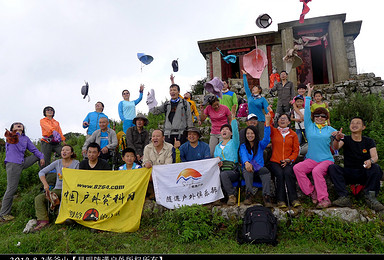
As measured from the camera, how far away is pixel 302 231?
13.5 feet

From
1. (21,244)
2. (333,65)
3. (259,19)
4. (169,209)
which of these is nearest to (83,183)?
(21,244)

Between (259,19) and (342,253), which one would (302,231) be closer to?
(342,253)

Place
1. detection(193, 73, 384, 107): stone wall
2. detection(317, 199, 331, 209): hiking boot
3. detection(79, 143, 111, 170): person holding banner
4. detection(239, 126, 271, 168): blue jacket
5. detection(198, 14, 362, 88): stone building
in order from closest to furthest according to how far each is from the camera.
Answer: detection(317, 199, 331, 209): hiking boot < detection(239, 126, 271, 168): blue jacket < detection(79, 143, 111, 170): person holding banner < detection(193, 73, 384, 107): stone wall < detection(198, 14, 362, 88): stone building

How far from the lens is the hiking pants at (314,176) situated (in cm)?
445

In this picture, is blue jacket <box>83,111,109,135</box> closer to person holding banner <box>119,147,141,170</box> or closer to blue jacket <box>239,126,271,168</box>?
person holding banner <box>119,147,141,170</box>

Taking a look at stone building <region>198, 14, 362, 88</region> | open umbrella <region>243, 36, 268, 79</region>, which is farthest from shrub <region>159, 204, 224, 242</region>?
stone building <region>198, 14, 362, 88</region>

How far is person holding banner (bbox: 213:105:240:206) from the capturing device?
4812 millimetres

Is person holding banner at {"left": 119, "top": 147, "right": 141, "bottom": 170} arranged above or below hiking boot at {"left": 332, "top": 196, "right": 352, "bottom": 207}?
above

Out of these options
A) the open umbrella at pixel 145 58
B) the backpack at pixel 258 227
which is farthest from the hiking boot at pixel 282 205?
the open umbrella at pixel 145 58

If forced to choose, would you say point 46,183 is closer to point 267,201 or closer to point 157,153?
point 157,153

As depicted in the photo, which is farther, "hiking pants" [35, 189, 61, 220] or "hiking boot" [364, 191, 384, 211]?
"hiking pants" [35, 189, 61, 220]

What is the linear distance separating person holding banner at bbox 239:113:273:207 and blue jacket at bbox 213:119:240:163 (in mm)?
133

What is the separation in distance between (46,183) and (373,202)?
6528 mm

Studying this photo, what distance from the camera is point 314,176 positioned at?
4.54m
